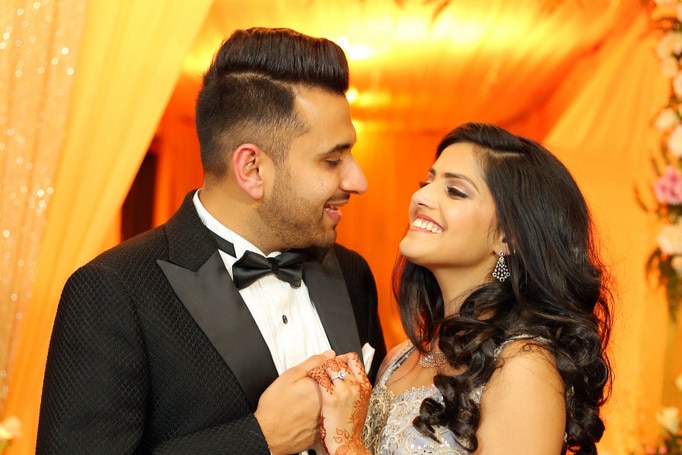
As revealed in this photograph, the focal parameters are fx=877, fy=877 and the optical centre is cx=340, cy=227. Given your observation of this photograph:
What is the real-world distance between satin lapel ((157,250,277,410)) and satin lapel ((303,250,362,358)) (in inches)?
10.7

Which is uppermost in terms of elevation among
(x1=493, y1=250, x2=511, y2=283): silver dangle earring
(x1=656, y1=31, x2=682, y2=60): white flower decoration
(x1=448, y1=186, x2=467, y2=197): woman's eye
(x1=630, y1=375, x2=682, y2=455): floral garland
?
(x1=656, y1=31, x2=682, y2=60): white flower decoration

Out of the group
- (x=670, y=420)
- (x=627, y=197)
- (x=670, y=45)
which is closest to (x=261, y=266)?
(x=670, y=420)

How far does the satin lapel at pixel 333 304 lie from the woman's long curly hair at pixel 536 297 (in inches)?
8.8

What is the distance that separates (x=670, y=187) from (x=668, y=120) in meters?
0.30

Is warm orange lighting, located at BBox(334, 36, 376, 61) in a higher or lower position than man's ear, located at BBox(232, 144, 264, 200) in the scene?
higher

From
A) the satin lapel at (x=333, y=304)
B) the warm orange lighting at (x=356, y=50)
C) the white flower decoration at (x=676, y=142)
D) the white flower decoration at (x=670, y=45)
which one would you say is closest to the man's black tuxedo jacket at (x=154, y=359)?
the satin lapel at (x=333, y=304)

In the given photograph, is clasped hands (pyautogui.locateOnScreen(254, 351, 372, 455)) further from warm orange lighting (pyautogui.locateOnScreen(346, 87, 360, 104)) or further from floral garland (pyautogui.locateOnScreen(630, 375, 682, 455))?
warm orange lighting (pyautogui.locateOnScreen(346, 87, 360, 104))

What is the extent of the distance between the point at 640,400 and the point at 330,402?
304 cm

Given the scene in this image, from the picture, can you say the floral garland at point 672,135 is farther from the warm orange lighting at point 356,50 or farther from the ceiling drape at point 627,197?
the warm orange lighting at point 356,50

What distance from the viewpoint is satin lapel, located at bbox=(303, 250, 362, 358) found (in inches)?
93.9

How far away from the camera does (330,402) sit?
2.05m

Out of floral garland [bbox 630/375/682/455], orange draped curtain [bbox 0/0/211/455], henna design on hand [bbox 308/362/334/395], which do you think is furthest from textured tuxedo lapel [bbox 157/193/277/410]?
floral garland [bbox 630/375/682/455]

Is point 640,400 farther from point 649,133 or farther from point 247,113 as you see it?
point 247,113

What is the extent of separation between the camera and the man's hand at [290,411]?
204cm
